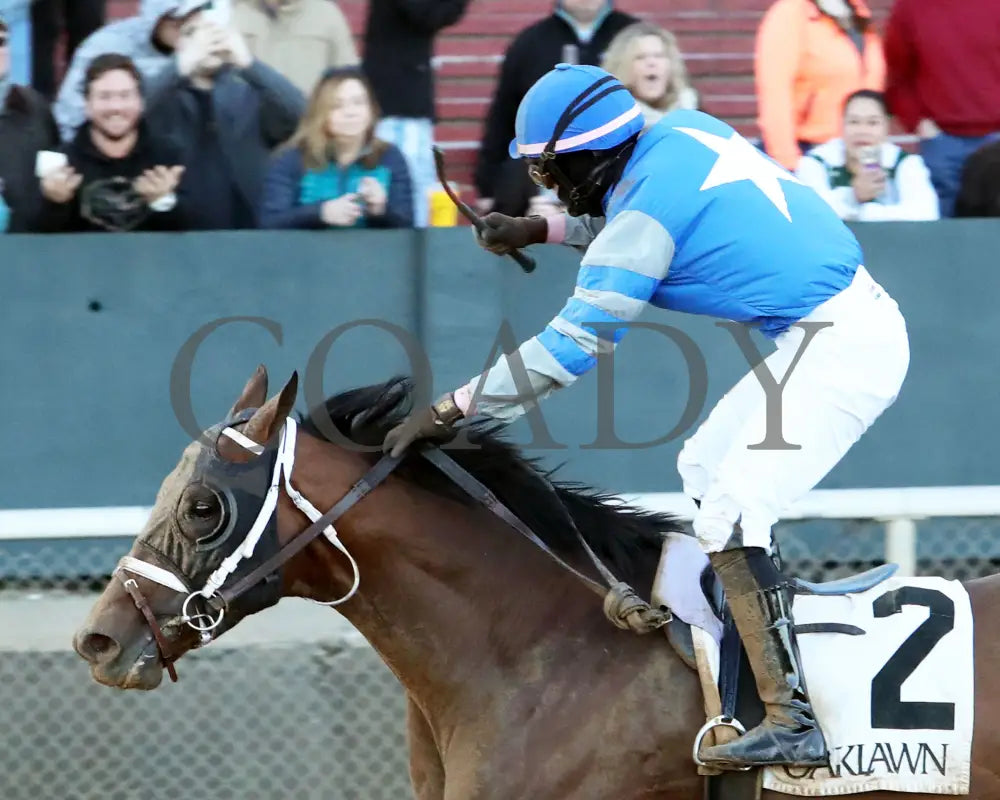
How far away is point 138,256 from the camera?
5375 millimetres

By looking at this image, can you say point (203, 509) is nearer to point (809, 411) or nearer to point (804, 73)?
point (809, 411)

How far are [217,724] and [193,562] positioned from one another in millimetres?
1492

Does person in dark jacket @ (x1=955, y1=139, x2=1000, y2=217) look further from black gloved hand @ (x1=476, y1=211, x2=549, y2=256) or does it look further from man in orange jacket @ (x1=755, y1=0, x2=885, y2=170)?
black gloved hand @ (x1=476, y1=211, x2=549, y2=256)

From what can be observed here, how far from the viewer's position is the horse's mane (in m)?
3.50

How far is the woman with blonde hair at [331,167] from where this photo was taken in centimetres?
547

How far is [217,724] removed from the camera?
468cm

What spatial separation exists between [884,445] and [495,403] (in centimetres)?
273

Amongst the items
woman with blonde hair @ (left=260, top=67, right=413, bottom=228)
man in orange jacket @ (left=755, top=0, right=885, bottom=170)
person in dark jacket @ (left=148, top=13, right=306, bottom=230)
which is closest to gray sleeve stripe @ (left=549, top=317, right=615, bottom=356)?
woman with blonde hair @ (left=260, top=67, right=413, bottom=228)

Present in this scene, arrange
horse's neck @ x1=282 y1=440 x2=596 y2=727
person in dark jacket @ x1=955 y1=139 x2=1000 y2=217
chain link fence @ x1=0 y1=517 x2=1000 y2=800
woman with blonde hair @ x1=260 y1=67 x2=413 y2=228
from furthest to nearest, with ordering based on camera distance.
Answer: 1. person in dark jacket @ x1=955 y1=139 x2=1000 y2=217
2. woman with blonde hair @ x1=260 y1=67 x2=413 y2=228
3. chain link fence @ x1=0 y1=517 x2=1000 y2=800
4. horse's neck @ x1=282 y1=440 x2=596 y2=727

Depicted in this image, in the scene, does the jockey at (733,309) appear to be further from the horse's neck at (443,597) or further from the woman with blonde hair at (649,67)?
the woman with blonde hair at (649,67)

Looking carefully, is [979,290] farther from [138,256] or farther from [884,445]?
[138,256]

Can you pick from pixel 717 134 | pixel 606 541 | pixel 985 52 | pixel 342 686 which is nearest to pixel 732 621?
pixel 606 541

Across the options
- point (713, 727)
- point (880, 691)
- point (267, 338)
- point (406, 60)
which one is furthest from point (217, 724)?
point (406, 60)

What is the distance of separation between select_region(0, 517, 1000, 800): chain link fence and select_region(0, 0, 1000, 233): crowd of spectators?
1.39m
